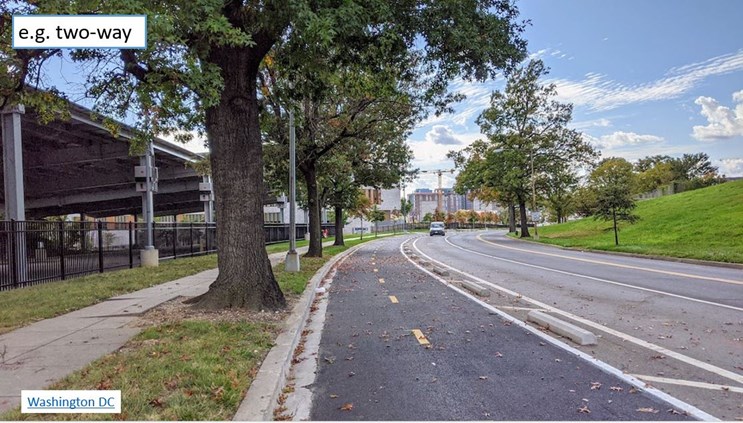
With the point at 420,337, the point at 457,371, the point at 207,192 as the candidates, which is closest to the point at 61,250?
the point at 420,337

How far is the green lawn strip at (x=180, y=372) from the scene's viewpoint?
13.0 ft

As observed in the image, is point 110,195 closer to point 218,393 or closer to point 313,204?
point 313,204

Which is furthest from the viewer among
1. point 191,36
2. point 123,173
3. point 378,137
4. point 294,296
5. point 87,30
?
point 123,173

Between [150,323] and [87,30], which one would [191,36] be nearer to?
[87,30]

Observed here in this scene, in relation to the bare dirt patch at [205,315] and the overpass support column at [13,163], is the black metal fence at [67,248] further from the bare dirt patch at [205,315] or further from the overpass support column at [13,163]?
the bare dirt patch at [205,315]

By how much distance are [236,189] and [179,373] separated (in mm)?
4215

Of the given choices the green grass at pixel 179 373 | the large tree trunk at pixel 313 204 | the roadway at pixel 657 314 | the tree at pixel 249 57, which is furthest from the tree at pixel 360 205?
the green grass at pixel 179 373

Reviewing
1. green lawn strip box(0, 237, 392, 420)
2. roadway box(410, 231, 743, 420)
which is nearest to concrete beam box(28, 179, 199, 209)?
roadway box(410, 231, 743, 420)

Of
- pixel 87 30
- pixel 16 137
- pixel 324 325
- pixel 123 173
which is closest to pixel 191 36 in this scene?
pixel 87 30

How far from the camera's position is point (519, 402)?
14.8 feet

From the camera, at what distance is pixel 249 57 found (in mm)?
8797

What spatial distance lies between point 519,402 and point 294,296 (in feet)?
21.7

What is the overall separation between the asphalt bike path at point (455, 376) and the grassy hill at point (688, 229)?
47.8 feet

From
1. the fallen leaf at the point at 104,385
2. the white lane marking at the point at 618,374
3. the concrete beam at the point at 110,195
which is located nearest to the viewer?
the white lane marking at the point at 618,374
